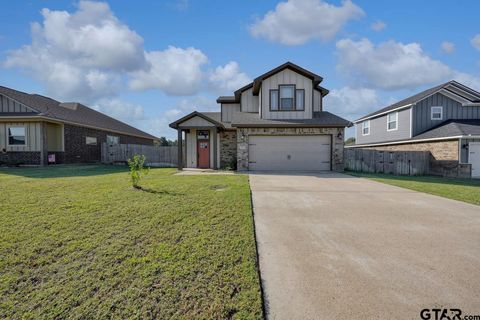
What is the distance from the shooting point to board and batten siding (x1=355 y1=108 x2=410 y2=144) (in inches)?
672

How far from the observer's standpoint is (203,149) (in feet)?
50.3

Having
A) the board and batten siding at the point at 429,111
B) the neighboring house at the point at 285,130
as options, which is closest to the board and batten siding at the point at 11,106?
the neighboring house at the point at 285,130

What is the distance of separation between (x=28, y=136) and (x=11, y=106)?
2.12m

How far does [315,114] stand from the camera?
14711 mm

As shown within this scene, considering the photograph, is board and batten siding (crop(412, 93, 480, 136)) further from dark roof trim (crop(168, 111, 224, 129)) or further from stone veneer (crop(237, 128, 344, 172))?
dark roof trim (crop(168, 111, 224, 129))

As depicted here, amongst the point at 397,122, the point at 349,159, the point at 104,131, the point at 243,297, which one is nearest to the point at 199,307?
the point at 243,297

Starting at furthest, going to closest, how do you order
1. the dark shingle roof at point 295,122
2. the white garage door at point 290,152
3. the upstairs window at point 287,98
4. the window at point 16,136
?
the window at point 16,136, the upstairs window at point 287,98, the white garage door at point 290,152, the dark shingle roof at point 295,122

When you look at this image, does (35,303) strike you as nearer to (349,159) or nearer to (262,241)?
(262,241)

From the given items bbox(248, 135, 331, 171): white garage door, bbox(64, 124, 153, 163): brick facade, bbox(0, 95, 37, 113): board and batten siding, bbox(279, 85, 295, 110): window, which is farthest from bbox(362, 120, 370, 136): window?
bbox(0, 95, 37, 113): board and batten siding

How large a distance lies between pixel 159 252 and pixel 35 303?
127 cm

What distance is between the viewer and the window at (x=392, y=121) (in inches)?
715

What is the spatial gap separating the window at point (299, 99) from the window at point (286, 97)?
0.25 metres

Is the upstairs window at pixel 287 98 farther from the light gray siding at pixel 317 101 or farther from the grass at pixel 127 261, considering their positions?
the grass at pixel 127 261

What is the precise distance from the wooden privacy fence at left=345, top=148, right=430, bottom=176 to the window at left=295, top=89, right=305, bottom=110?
4961 millimetres
